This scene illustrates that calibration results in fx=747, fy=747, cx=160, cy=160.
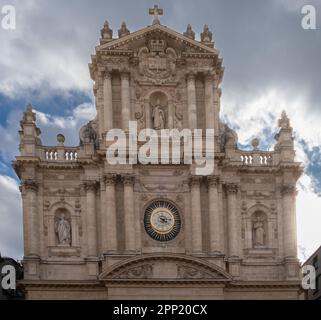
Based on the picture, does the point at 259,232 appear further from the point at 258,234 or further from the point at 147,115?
the point at 147,115

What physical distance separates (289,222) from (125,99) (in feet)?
31.7

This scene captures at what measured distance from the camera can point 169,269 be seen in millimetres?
32781

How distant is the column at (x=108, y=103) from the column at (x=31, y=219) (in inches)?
172

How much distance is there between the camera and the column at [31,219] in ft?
110

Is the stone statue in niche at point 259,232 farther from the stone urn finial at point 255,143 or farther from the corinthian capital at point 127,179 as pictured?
the corinthian capital at point 127,179

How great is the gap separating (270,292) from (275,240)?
101 inches

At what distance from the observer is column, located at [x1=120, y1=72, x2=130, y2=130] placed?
35.2 metres

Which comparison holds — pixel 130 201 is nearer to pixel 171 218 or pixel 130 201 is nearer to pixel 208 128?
pixel 171 218

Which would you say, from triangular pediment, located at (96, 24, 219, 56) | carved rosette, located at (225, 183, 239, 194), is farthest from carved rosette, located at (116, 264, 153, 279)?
triangular pediment, located at (96, 24, 219, 56)

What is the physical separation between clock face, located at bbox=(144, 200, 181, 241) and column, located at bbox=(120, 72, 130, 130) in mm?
4019

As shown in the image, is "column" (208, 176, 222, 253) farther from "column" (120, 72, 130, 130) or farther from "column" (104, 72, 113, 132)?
"column" (104, 72, 113, 132)

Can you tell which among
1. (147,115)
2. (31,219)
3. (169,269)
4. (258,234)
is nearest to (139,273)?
(169,269)

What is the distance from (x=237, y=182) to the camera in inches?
1391
